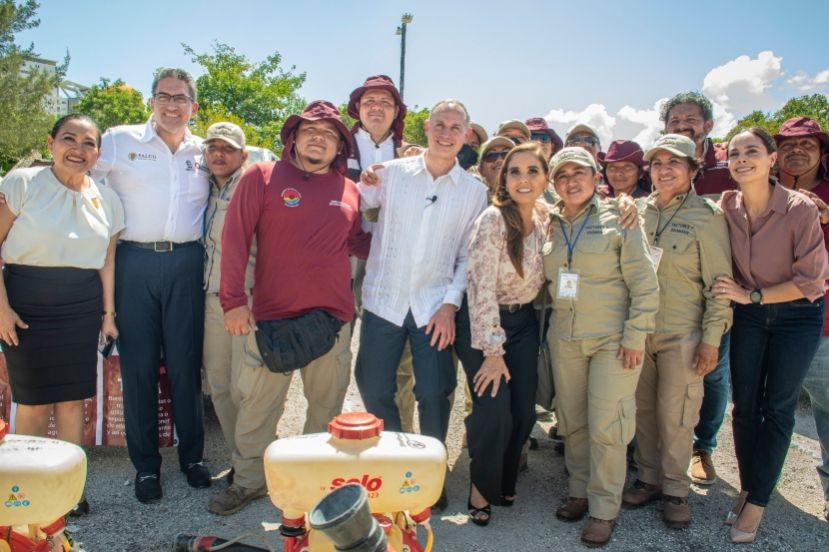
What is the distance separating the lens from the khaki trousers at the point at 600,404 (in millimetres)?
3365

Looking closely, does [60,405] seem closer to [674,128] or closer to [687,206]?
[687,206]

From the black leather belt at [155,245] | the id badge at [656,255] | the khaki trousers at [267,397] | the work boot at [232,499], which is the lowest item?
the work boot at [232,499]

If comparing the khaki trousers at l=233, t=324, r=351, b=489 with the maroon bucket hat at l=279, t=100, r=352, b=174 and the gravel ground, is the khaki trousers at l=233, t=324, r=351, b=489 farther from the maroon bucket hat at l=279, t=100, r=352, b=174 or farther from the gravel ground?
the maroon bucket hat at l=279, t=100, r=352, b=174

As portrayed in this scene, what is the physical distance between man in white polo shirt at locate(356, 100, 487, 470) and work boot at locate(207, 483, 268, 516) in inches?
34.9

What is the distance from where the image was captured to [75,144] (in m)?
3.39

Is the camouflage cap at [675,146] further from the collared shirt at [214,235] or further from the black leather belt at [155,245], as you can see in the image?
the black leather belt at [155,245]

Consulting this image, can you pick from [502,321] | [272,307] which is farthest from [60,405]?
[502,321]

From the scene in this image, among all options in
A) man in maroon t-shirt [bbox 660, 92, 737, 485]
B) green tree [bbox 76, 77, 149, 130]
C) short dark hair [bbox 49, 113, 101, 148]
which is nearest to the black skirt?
short dark hair [bbox 49, 113, 101, 148]

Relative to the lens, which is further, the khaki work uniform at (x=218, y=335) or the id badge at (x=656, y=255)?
the khaki work uniform at (x=218, y=335)

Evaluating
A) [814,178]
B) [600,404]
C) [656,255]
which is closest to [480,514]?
[600,404]

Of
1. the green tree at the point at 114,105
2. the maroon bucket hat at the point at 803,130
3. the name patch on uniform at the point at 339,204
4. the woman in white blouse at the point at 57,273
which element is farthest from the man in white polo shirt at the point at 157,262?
the green tree at the point at 114,105

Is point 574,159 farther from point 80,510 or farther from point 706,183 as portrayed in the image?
point 80,510

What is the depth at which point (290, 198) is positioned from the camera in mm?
3387

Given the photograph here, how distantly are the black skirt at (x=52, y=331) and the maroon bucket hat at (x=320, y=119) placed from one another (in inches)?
52.8
